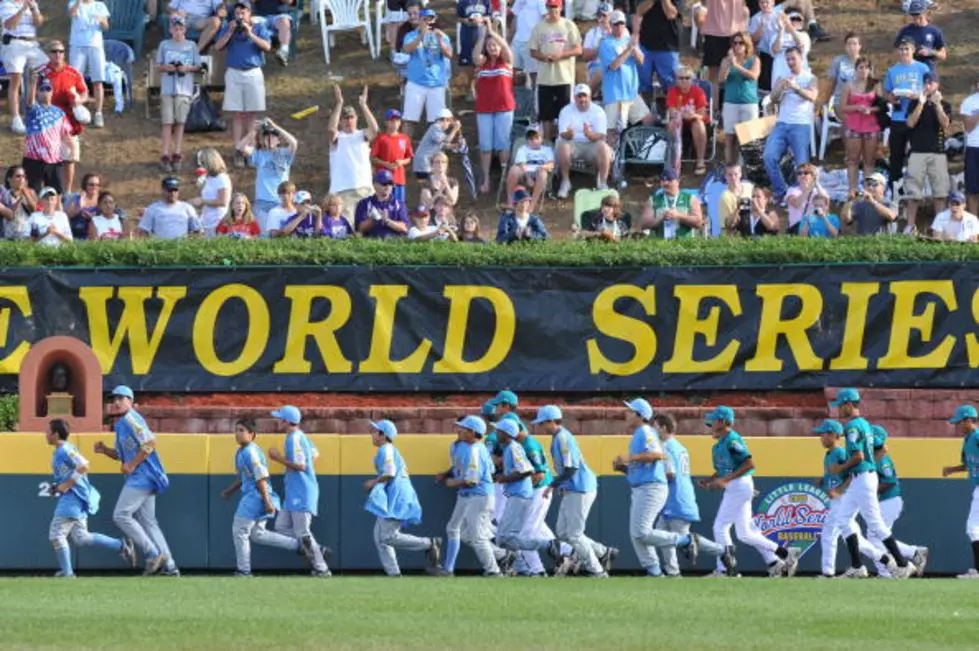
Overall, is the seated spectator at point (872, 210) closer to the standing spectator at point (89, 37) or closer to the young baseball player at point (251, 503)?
the young baseball player at point (251, 503)

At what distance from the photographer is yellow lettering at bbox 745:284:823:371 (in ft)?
82.4

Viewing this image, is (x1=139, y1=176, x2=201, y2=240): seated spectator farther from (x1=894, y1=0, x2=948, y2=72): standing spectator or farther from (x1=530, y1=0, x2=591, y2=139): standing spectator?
(x1=894, y1=0, x2=948, y2=72): standing spectator

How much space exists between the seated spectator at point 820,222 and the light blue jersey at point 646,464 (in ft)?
18.3

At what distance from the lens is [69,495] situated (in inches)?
841

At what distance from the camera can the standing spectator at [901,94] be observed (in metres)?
27.9

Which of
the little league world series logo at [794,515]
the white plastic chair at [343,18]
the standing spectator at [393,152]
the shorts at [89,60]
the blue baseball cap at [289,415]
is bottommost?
the little league world series logo at [794,515]

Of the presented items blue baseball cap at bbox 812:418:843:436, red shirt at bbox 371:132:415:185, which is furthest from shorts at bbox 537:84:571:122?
blue baseball cap at bbox 812:418:843:436

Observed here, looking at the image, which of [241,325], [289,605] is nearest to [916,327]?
[241,325]

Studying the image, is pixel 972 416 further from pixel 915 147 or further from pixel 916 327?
pixel 915 147

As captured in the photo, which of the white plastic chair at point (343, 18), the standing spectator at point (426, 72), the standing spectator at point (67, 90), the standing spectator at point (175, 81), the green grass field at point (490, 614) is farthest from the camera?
the white plastic chair at point (343, 18)

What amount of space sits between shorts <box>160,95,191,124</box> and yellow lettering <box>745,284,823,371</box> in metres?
8.27

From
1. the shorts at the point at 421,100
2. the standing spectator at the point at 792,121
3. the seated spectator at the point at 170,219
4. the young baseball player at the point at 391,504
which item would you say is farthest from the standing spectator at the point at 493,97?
the young baseball player at the point at 391,504

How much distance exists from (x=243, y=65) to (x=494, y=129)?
320 cm

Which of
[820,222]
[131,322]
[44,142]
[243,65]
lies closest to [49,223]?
[131,322]
